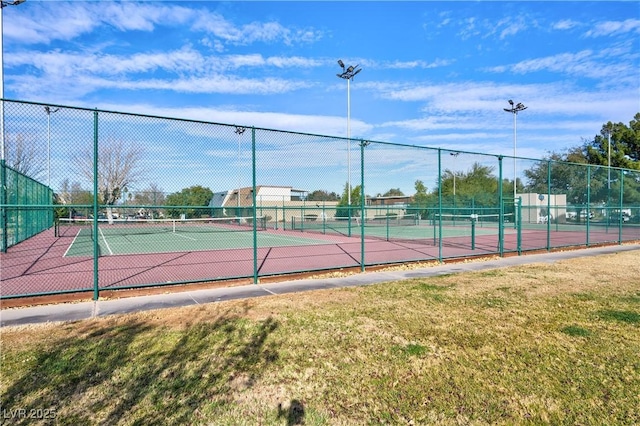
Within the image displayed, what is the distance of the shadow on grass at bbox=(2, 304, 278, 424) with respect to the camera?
9.78ft

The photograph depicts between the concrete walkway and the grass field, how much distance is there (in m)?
0.47

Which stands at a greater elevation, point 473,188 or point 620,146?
point 620,146

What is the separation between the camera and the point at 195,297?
6.68m

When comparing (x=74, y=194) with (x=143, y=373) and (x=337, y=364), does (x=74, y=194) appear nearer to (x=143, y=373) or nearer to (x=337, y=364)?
(x=143, y=373)

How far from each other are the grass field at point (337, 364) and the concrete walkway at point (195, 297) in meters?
0.47

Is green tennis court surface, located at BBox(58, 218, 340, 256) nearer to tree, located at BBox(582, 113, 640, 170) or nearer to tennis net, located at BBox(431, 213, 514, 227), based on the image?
tennis net, located at BBox(431, 213, 514, 227)

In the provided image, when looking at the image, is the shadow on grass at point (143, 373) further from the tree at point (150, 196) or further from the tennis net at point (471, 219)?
the tennis net at point (471, 219)

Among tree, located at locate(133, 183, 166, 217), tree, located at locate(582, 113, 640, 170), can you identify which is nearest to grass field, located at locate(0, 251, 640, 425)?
tree, located at locate(133, 183, 166, 217)

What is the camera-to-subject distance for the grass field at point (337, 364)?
9.81 feet

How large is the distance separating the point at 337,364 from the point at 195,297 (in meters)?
3.67

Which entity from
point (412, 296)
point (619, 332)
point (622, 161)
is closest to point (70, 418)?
point (412, 296)

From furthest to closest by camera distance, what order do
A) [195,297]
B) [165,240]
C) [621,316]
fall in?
[165,240] < [195,297] < [621,316]

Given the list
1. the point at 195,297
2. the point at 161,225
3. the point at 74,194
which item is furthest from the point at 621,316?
the point at 161,225

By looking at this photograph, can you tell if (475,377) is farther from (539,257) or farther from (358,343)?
(539,257)
